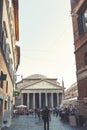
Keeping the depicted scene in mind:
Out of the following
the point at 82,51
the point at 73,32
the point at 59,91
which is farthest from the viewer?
the point at 59,91

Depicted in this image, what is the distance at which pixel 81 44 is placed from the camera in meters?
18.5

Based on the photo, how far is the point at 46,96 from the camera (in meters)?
104

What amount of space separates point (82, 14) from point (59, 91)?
3333 inches

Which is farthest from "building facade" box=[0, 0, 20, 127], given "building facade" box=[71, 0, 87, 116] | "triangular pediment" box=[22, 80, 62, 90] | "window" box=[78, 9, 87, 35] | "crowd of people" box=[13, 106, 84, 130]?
"triangular pediment" box=[22, 80, 62, 90]

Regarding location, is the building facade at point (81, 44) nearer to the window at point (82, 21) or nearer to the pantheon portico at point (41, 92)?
the window at point (82, 21)

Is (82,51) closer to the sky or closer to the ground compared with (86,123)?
closer to the sky

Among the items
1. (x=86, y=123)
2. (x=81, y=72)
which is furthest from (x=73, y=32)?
(x=86, y=123)

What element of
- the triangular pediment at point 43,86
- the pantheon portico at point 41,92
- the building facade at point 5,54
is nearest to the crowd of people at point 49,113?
the building facade at point 5,54

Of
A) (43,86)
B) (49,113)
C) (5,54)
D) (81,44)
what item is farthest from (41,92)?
(5,54)

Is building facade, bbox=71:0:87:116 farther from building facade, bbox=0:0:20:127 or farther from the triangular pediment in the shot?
the triangular pediment

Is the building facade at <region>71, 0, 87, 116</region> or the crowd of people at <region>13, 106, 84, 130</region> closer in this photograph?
the crowd of people at <region>13, 106, 84, 130</region>

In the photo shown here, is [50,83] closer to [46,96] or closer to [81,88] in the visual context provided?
[46,96]

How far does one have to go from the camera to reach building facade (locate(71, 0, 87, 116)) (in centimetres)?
1788

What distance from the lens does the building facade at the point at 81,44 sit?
17.9 m
